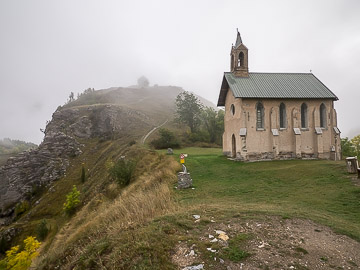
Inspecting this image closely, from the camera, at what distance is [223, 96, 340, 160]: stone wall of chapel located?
24.4m

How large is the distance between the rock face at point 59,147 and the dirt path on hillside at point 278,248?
5287 centimetres

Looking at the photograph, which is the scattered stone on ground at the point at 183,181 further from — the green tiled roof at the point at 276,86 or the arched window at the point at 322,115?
the arched window at the point at 322,115

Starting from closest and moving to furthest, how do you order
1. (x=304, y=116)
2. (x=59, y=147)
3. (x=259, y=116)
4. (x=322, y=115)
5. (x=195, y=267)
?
(x=195, y=267) → (x=259, y=116) → (x=304, y=116) → (x=322, y=115) → (x=59, y=147)

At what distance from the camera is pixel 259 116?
2519 cm

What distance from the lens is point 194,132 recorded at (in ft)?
160

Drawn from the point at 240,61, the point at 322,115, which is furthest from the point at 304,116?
the point at 240,61

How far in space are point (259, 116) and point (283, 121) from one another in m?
3.09

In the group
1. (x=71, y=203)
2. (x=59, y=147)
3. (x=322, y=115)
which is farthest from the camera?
(x=59, y=147)

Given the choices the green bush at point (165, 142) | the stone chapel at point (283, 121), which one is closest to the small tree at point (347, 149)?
the stone chapel at point (283, 121)

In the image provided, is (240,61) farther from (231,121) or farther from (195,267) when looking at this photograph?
(195,267)

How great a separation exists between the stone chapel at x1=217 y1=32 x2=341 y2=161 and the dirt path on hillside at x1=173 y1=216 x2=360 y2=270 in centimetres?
1752

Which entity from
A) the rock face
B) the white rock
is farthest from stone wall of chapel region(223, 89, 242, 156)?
the rock face

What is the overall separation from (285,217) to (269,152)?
702 inches

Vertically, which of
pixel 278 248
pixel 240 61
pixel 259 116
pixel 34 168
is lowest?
pixel 34 168
